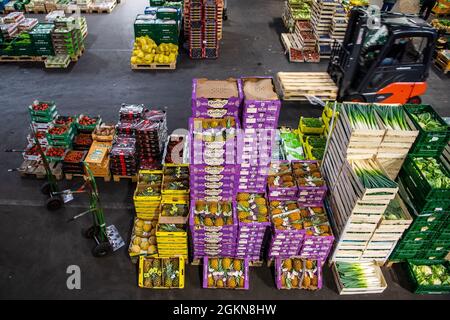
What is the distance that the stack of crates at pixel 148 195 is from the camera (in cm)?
748

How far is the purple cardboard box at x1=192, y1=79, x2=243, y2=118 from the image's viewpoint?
6.71 m

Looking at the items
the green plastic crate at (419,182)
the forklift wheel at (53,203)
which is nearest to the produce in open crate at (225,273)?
the green plastic crate at (419,182)

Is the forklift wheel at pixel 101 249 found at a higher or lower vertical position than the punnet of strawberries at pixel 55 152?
lower

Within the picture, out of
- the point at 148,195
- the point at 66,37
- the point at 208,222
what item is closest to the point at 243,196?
the point at 208,222

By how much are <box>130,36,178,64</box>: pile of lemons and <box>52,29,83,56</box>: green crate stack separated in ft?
7.07

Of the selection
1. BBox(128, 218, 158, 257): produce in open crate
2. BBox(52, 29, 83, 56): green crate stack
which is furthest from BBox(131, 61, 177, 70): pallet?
BBox(128, 218, 158, 257): produce in open crate

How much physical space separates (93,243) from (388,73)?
333 inches

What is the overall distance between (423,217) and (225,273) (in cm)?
372

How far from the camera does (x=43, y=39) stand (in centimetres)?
1326

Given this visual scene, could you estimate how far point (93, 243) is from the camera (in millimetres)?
7738

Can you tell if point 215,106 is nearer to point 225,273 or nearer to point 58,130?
point 225,273

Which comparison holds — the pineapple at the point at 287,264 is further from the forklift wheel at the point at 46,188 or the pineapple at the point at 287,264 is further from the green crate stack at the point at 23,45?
the green crate stack at the point at 23,45

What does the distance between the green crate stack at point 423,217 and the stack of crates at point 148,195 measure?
4.74 m
